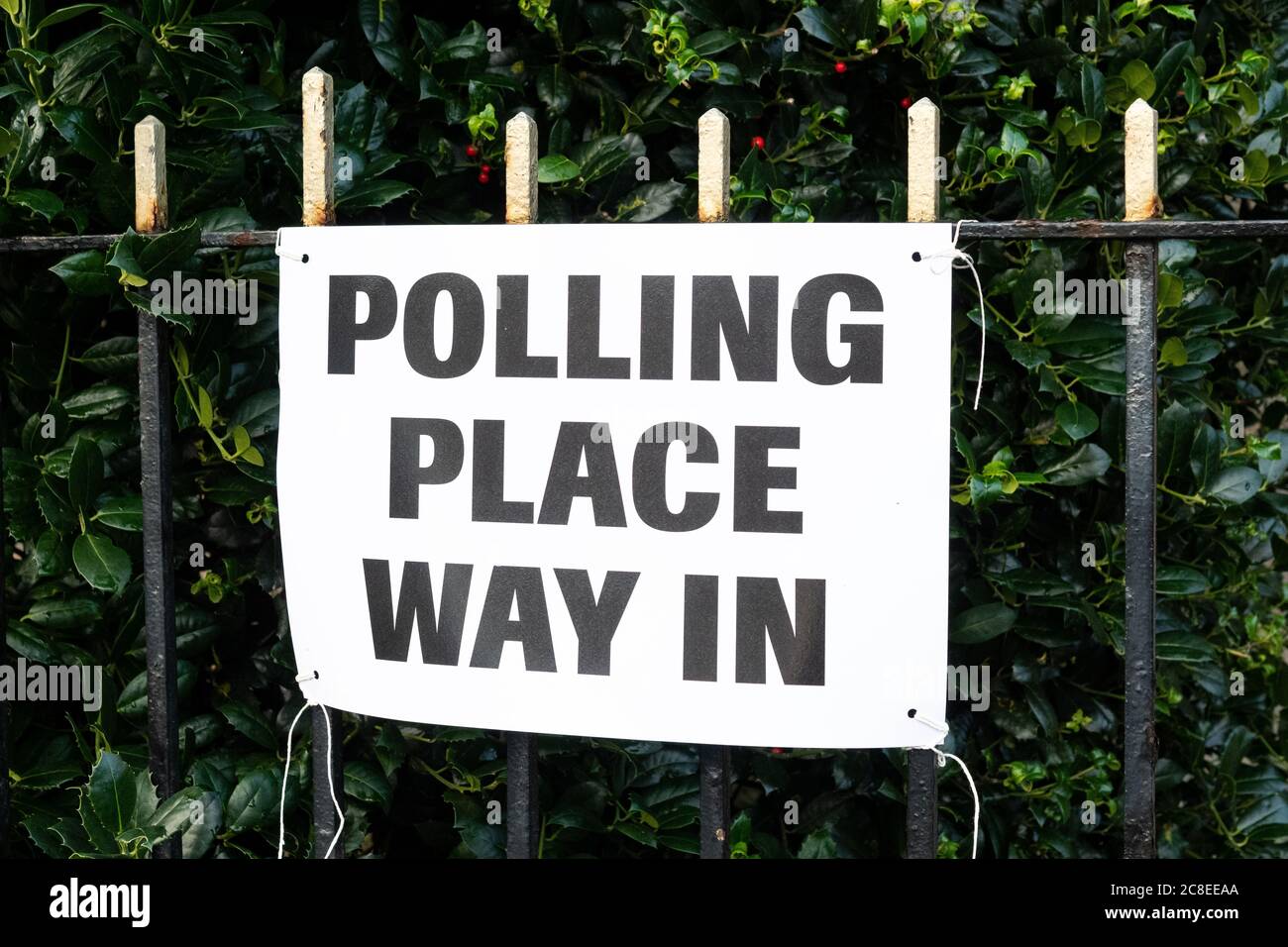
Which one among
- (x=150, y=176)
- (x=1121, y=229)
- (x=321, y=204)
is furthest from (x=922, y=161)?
(x=150, y=176)

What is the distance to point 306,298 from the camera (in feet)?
5.73

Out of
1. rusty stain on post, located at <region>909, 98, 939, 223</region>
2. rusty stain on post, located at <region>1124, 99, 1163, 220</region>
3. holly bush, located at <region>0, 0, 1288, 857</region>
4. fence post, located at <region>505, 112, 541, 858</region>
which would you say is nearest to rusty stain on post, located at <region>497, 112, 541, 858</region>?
fence post, located at <region>505, 112, 541, 858</region>

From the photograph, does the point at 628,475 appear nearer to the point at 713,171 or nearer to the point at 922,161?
the point at 713,171

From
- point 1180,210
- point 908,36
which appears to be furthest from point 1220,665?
point 908,36

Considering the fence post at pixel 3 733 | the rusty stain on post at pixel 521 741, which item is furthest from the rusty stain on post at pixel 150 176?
the rusty stain on post at pixel 521 741

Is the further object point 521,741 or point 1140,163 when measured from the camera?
point 521,741

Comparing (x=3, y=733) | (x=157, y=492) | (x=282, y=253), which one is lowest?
(x=3, y=733)

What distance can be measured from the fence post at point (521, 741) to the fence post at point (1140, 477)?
2.75ft

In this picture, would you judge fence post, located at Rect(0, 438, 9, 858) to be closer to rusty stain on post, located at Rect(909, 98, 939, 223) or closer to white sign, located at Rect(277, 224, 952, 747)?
white sign, located at Rect(277, 224, 952, 747)

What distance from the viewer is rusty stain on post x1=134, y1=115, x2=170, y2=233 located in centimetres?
177

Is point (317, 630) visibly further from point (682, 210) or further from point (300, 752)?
point (682, 210)

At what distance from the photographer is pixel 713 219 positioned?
64.7 inches

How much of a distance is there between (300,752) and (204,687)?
0.82 ft

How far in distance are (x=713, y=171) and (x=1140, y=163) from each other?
0.59m
